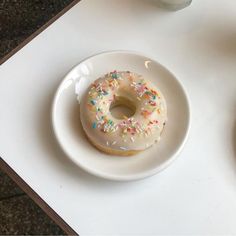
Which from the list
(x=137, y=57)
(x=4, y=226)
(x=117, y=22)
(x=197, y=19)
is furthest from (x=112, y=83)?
(x=4, y=226)

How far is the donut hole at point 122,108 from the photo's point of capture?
887 millimetres

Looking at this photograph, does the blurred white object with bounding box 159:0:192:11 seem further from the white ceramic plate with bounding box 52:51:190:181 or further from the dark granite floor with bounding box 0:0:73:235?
the dark granite floor with bounding box 0:0:73:235

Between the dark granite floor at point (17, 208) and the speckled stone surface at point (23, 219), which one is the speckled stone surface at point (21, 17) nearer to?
the dark granite floor at point (17, 208)

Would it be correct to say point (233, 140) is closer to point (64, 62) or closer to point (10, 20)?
point (64, 62)

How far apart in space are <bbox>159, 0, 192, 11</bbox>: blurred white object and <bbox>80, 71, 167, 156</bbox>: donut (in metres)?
0.28

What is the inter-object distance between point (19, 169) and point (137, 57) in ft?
1.22

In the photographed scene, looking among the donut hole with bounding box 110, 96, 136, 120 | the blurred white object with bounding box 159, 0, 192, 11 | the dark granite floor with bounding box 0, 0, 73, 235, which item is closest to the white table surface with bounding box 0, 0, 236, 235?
the blurred white object with bounding box 159, 0, 192, 11

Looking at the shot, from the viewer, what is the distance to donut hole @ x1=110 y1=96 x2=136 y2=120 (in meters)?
0.89

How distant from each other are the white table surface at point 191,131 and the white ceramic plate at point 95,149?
0.03m

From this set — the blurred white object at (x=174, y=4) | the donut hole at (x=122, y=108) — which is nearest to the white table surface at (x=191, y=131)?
the blurred white object at (x=174, y=4)

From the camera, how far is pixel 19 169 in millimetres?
813

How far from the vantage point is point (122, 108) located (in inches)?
35.9

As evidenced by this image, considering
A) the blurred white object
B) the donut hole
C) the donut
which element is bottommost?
the donut hole

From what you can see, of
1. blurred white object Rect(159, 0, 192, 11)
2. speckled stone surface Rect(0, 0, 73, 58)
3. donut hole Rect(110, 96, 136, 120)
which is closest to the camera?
donut hole Rect(110, 96, 136, 120)
